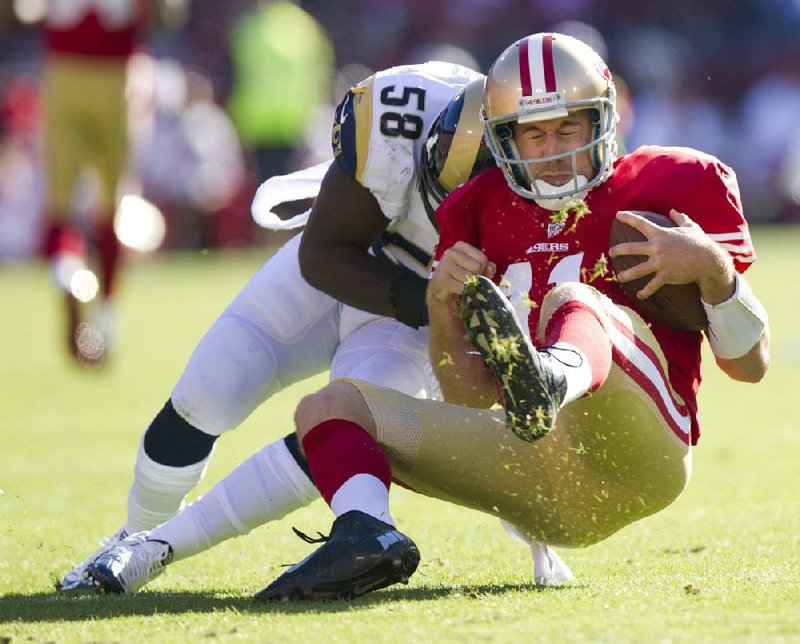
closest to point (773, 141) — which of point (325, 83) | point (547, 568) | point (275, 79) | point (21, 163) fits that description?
point (325, 83)

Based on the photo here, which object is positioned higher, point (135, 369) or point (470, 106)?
point (470, 106)

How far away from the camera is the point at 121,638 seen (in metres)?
3.10

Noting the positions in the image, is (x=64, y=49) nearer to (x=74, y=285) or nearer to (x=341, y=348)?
(x=74, y=285)

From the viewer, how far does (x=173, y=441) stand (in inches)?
162

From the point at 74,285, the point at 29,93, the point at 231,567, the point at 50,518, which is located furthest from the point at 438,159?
the point at 29,93

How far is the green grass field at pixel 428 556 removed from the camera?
307cm

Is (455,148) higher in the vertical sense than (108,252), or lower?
higher

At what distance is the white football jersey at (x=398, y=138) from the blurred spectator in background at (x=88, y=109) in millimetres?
4279

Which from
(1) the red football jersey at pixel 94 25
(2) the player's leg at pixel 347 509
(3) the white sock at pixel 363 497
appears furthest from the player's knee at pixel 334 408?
(1) the red football jersey at pixel 94 25

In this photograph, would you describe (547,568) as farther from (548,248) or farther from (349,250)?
(349,250)

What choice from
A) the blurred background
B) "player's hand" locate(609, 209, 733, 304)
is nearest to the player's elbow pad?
"player's hand" locate(609, 209, 733, 304)

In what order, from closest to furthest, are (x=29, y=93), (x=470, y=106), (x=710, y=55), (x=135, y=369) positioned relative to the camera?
(x=470, y=106) < (x=135, y=369) < (x=29, y=93) < (x=710, y=55)

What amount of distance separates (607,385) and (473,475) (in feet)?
1.31

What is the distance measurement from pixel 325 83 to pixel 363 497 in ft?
45.6
